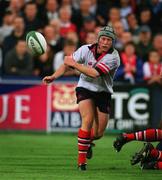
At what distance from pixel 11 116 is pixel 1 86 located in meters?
0.72

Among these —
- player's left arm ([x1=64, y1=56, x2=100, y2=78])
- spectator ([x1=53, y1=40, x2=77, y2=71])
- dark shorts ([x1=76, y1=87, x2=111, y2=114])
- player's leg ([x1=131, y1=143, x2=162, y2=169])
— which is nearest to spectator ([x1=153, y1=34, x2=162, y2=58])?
spectator ([x1=53, y1=40, x2=77, y2=71])

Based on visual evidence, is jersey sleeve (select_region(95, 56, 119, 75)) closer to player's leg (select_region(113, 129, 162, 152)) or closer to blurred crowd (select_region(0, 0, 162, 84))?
player's leg (select_region(113, 129, 162, 152))

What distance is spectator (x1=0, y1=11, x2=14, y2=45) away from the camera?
18312 mm

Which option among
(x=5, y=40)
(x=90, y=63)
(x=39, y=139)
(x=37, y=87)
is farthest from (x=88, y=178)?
(x=5, y=40)

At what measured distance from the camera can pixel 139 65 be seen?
1759 cm

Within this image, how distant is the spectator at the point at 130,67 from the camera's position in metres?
17.4

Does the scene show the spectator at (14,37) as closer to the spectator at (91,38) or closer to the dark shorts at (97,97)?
the spectator at (91,38)

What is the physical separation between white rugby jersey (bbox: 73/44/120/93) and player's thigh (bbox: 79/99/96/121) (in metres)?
0.25

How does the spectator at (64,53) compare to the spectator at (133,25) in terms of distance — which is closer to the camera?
the spectator at (64,53)

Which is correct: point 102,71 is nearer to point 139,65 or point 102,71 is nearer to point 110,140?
point 110,140

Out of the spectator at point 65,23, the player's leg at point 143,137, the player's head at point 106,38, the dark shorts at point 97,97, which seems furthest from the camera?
the spectator at point 65,23

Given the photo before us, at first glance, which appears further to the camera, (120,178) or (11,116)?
(11,116)

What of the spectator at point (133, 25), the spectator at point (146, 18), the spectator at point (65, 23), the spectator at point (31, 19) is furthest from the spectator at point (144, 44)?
the spectator at point (31, 19)

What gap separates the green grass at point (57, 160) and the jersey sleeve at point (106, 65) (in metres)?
1.41
